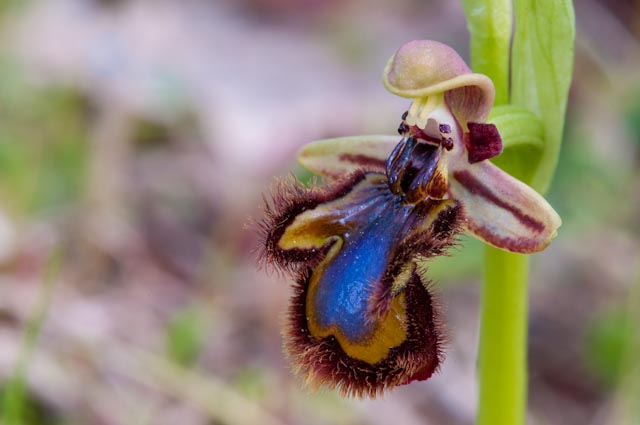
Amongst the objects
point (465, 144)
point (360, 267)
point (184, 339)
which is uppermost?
point (465, 144)

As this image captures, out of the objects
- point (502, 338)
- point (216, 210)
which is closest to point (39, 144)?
point (216, 210)

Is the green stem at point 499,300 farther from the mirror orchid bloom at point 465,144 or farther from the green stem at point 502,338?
the mirror orchid bloom at point 465,144

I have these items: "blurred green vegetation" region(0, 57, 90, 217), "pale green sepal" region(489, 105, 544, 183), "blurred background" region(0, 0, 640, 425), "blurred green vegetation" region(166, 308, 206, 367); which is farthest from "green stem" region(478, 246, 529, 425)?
"blurred green vegetation" region(0, 57, 90, 217)

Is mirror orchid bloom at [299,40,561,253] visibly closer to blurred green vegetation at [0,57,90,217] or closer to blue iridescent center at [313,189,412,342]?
blue iridescent center at [313,189,412,342]

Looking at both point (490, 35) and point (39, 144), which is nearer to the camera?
point (490, 35)

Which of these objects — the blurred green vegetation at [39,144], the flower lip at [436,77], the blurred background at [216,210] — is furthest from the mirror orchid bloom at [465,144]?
the blurred green vegetation at [39,144]

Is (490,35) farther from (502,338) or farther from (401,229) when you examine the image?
(502,338)

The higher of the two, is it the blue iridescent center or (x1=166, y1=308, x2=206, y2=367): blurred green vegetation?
the blue iridescent center

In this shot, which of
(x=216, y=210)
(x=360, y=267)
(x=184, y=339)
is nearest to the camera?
(x=360, y=267)
